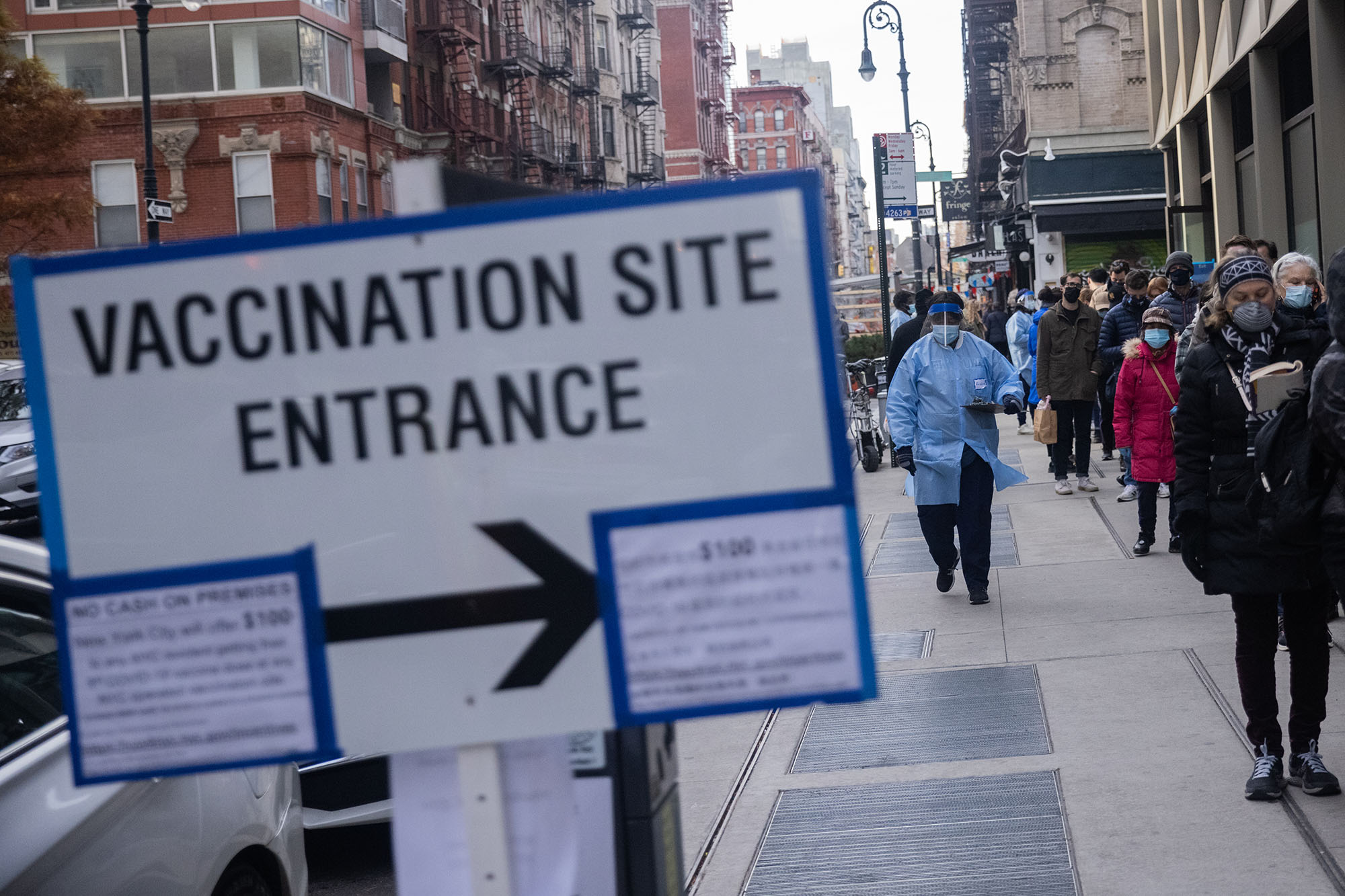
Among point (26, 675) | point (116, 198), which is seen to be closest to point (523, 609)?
point (26, 675)

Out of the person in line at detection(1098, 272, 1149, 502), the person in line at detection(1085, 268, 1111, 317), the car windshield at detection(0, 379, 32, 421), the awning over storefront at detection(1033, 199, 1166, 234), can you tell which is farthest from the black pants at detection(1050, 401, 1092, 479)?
the awning over storefront at detection(1033, 199, 1166, 234)

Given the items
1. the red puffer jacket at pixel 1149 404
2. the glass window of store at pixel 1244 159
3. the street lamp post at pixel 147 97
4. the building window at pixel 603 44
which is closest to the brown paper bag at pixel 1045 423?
the red puffer jacket at pixel 1149 404

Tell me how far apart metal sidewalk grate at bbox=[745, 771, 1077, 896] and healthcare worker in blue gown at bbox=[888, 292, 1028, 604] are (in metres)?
4.06

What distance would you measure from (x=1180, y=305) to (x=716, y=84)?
88.8 m

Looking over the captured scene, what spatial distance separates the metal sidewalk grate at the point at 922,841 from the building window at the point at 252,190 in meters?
32.8

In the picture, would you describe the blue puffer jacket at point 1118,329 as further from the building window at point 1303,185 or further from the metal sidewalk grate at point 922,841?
the metal sidewalk grate at point 922,841

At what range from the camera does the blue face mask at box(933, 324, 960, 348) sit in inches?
398

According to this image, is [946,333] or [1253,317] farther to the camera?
[946,333]

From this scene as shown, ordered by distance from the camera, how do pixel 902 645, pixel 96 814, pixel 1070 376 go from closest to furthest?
pixel 96 814 → pixel 902 645 → pixel 1070 376

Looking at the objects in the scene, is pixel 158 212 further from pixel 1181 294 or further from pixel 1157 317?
pixel 1157 317

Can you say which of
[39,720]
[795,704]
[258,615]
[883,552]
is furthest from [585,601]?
[883,552]

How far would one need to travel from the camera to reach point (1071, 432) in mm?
15078

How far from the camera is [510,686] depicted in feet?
A: 7.25

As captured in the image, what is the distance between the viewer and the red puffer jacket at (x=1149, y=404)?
10984mm
